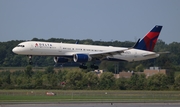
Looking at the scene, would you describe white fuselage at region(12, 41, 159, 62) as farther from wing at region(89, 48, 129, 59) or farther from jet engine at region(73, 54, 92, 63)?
jet engine at region(73, 54, 92, 63)

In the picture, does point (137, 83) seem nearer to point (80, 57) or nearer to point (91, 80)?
point (91, 80)

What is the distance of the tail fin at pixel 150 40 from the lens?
2940 inches

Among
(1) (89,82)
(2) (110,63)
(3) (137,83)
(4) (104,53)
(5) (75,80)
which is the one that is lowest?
(3) (137,83)

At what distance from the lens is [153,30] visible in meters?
77.4

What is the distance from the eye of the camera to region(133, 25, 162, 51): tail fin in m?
74.7

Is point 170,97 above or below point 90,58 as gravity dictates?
below

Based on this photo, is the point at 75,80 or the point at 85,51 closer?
the point at 85,51

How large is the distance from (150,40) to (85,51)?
497 inches

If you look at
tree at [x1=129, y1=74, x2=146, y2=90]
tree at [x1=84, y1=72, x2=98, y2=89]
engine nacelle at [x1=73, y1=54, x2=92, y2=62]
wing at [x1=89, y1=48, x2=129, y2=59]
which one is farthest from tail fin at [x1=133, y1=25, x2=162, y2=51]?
tree at [x1=84, y1=72, x2=98, y2=89]

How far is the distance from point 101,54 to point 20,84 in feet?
65.6

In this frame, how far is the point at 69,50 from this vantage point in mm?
67125

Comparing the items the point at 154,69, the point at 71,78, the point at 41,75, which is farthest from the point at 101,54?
the point at 154,69

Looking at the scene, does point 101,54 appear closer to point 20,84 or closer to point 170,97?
point 170,97

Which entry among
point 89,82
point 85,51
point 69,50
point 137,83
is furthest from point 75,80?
point 69,50
